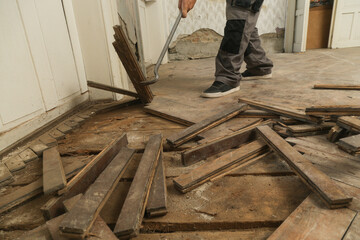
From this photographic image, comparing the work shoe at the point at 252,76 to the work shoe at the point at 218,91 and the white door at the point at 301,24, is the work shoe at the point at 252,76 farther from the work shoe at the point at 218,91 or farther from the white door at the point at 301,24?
the white door at the point at 301,24

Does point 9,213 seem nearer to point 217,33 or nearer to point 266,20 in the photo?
point 217,33

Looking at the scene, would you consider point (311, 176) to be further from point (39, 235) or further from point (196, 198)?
point (39, 235)

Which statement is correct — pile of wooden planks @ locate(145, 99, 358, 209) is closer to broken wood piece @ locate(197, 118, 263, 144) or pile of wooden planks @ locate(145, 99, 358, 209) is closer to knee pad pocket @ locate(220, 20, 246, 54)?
broken wood piece @ locate(197, 118, 263, 144)

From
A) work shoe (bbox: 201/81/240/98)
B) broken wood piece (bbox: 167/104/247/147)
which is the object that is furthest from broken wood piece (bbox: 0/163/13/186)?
work shoe (bbox: 201/81/240/98)

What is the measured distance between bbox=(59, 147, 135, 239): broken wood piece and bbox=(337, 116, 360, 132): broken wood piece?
1081mm

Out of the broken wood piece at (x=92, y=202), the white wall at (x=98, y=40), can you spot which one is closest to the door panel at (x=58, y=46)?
the white wall at (x=98, y=40)

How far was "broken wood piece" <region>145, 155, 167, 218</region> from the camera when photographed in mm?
819

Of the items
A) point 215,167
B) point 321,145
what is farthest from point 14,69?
point 321,145

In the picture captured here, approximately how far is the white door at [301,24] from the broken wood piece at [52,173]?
5.13 meters

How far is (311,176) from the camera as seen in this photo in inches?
34.8

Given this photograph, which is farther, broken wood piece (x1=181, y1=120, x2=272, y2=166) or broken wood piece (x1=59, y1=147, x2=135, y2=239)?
broken wood piece (x1=181, y1=120, x2=272, y2=166)

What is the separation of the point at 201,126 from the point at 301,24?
4568mm

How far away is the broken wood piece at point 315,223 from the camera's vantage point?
68 centimetres

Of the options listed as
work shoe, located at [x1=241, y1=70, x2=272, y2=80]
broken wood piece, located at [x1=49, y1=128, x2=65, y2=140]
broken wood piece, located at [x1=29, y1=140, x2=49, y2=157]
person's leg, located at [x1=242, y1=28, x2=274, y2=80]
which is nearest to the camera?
broken wood piece, located at [x1=29, y1=140, x2=49, y2=157]
